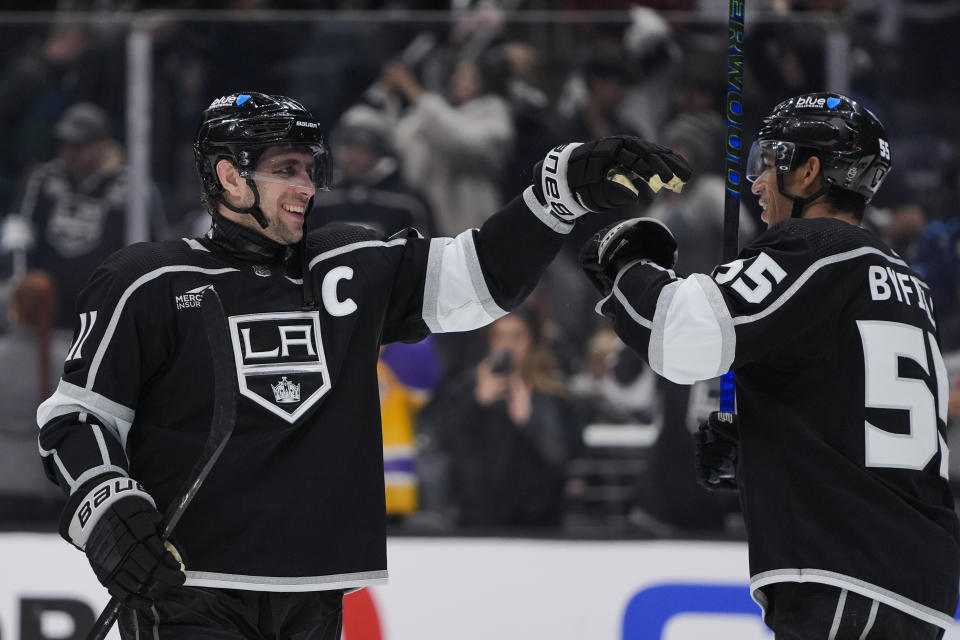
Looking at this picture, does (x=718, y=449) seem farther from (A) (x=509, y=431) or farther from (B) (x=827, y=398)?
(A) (x=509, y=431)

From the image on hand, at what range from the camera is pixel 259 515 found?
7.94ft

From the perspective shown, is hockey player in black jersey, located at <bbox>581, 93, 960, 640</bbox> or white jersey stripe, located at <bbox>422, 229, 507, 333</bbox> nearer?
hockey player in black jersey, located at <bbox>581, 93, 960, 640</bbox>

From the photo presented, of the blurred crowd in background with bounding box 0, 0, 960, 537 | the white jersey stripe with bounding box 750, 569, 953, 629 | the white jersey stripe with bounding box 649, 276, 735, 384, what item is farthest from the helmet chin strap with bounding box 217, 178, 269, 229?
the blurred crowd in background with bounding box 0, 0, 960, 537

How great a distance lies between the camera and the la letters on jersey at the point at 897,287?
2420mm

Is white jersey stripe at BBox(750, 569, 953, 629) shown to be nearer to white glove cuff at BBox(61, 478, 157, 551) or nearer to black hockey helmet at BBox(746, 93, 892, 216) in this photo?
black hockey helmet at BBox(746, 93, 892, 216)

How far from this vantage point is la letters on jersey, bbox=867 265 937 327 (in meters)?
2.42

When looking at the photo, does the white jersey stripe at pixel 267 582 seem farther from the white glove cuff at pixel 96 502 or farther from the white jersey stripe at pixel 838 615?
the white jersey stripe at pixel 838 615

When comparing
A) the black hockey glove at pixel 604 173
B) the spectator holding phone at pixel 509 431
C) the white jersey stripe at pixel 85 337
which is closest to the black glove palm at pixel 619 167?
the black hockey glove at pixel 604 173

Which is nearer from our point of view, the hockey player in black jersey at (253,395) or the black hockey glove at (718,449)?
the hockey player in black jersey at (253,395)

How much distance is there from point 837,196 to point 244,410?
1148 mm

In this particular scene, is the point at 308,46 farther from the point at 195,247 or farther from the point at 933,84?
the point at 195,247

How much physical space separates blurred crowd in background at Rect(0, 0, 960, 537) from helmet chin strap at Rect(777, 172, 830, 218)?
6.07 ft

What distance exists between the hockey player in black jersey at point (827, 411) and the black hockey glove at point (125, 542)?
0.88m

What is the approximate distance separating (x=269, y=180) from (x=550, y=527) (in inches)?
89.3
